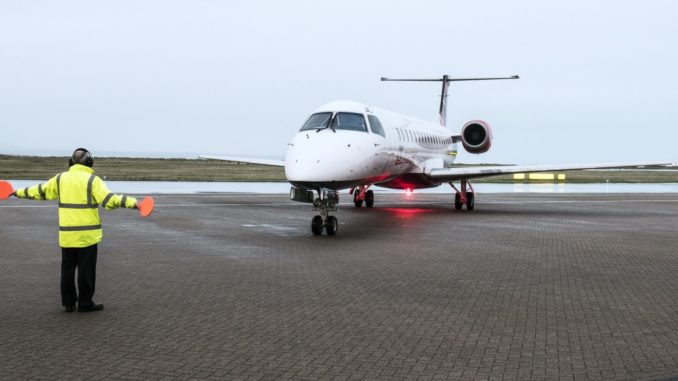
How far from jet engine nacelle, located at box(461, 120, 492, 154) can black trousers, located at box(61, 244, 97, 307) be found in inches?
804

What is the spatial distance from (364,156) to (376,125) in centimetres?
174

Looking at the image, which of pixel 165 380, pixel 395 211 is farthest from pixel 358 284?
pixel 395 211

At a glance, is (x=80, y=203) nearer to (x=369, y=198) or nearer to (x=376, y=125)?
(x=376, y=125)

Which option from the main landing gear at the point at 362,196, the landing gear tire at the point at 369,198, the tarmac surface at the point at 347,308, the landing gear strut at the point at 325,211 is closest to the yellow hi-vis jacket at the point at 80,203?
the tarmac surface at the point at 347,308

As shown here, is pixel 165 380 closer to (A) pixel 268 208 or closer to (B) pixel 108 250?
(B) pixel 108 250

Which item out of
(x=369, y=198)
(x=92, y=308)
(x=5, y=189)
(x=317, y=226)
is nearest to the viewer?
(x=92, y=308)

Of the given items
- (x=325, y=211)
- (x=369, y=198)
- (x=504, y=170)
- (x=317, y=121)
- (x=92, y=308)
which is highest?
(x=317, y=121)

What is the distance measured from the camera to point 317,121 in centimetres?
1667

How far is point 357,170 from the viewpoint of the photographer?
16.5 meters

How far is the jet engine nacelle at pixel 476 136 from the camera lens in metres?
26.2

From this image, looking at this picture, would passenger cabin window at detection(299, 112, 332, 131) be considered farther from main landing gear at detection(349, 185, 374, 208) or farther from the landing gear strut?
main landing gear at detection(349, 185, 374, 208)

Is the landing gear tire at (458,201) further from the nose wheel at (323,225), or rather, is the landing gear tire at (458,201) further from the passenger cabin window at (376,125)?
the nose wheel at (323,225)

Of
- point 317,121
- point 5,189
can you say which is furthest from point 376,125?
point 5,189

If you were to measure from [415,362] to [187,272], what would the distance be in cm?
535
